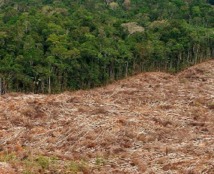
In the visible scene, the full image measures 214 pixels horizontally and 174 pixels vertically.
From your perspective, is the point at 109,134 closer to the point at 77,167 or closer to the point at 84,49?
the point at 77,167

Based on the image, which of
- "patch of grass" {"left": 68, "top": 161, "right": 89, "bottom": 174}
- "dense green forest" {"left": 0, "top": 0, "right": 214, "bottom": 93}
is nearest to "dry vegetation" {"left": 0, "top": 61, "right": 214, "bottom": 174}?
"patch of grass" {"left": 68, "top": 161, "right": 89, "bottom": 174}

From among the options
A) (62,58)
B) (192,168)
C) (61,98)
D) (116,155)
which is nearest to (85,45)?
(62,58)

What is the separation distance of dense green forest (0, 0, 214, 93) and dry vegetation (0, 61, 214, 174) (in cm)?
989

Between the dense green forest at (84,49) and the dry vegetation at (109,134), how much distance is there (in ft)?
32.4

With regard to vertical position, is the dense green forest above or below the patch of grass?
above

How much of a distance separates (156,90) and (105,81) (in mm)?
9718

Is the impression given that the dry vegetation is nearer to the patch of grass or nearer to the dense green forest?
the patch of grass

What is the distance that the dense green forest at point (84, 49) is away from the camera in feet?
113

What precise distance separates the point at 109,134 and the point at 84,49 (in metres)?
20.2

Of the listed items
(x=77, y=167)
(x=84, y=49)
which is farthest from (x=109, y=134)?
(x=84, y=49)

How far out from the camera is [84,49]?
36906mm

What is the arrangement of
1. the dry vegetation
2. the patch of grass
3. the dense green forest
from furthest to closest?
1. the dense green forest
2. the dry vegetation
3. the patch of grass

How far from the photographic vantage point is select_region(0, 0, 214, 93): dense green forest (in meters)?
34.4

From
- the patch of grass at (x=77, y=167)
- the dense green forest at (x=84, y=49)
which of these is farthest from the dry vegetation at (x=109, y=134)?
the dense green forest at (x=84, y=49)
